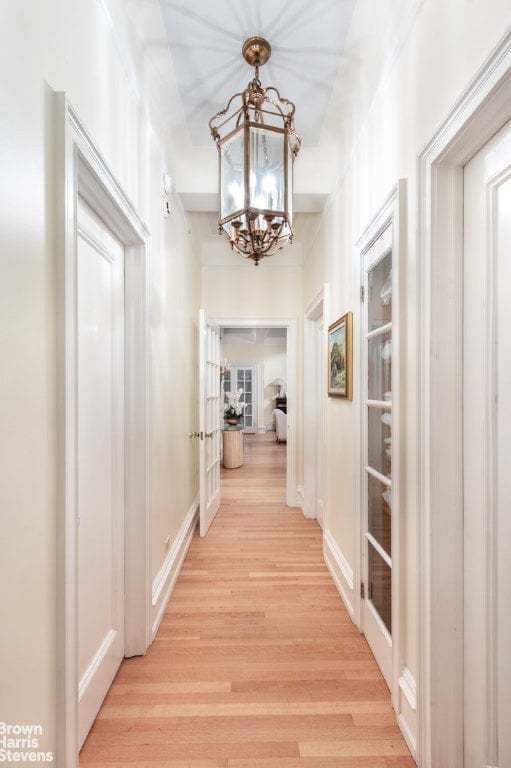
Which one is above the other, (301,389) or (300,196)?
(300,196)

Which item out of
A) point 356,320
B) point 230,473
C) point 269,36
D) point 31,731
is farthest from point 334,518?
point 230,473

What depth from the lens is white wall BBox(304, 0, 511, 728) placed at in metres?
1.11

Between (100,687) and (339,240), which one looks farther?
(339,240)

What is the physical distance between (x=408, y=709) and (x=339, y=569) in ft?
3.36

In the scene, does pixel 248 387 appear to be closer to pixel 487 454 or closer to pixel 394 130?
pixel 394 130

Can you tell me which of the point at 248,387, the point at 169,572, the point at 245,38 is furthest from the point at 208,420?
the point at 248,387

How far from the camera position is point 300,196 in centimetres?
271

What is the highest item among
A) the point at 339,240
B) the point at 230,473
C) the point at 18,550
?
the point at 339,240

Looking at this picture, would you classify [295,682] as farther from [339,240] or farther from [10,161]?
[339,240]

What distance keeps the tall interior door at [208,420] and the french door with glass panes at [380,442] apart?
5.19 feet

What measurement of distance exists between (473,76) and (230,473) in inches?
208

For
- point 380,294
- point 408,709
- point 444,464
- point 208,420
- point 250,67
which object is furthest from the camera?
point 208,420

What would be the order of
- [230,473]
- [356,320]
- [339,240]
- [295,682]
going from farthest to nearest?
[230,473] < [339,240] < [356,320] < [295,682]

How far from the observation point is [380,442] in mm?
1823
